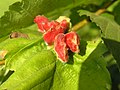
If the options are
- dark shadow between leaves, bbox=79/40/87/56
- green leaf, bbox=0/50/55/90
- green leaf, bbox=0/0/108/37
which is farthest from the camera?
green leaf, bbox=0/0/108/37

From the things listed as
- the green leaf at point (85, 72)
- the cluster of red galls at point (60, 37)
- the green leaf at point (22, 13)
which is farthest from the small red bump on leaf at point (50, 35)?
the green leaf at point (22, 13)

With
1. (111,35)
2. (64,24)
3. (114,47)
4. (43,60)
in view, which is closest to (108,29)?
(111,35)

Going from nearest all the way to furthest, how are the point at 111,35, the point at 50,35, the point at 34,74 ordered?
the point at 34,74 < the point at 50,35 < the point at 111,35

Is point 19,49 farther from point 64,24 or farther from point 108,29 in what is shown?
point 108,29

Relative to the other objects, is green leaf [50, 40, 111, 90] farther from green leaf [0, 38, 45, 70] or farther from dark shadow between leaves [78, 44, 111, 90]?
green leaf [0, 38, 45, 70]

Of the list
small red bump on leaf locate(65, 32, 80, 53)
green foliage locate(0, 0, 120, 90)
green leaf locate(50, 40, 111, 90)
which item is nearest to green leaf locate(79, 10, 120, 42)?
green foliage locate(0, 0, 120, 90)

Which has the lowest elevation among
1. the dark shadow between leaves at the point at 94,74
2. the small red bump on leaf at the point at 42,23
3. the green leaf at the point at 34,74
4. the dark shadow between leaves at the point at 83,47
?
the dark shadow between leaves at the point at 94,74

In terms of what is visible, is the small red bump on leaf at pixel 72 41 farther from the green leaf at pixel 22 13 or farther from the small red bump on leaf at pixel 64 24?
the green leaf at pixel 22 13
